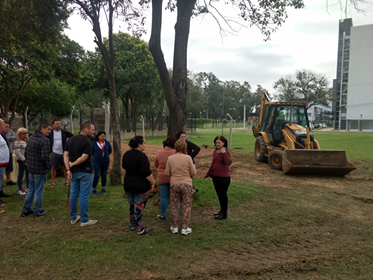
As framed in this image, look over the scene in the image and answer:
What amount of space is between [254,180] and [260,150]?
322 centimetres

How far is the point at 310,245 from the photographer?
4051 mm

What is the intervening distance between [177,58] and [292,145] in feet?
19.3

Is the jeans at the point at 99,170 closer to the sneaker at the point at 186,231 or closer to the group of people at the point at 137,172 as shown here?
the group of people at the point at 137,172

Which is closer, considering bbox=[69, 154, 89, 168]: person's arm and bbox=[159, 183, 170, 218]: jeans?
bbox=[69, 154, 89, 168]: person's arm

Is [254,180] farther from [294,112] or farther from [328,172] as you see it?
[294,112]

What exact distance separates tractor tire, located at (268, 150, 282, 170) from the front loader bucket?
849 mm

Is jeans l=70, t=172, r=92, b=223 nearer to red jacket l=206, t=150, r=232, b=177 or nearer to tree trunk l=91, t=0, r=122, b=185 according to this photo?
red jacket l=206, t=150, r=232, b=177

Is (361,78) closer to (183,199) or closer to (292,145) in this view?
(292,145)

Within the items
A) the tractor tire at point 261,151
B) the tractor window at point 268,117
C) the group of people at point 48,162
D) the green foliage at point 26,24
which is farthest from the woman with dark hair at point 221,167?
the tractor window at point 268,117

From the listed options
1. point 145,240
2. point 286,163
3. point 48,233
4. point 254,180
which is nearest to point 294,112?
point 286,163

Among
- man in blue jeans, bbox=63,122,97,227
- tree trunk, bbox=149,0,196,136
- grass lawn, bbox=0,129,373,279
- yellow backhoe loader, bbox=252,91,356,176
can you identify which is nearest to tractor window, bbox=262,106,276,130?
yellow backhoe loader, bbox=252,91,356,176

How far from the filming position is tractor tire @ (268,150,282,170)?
32.2 feet

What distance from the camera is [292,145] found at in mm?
9742

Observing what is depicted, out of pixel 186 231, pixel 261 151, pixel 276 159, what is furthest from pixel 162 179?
pixel 261 151
